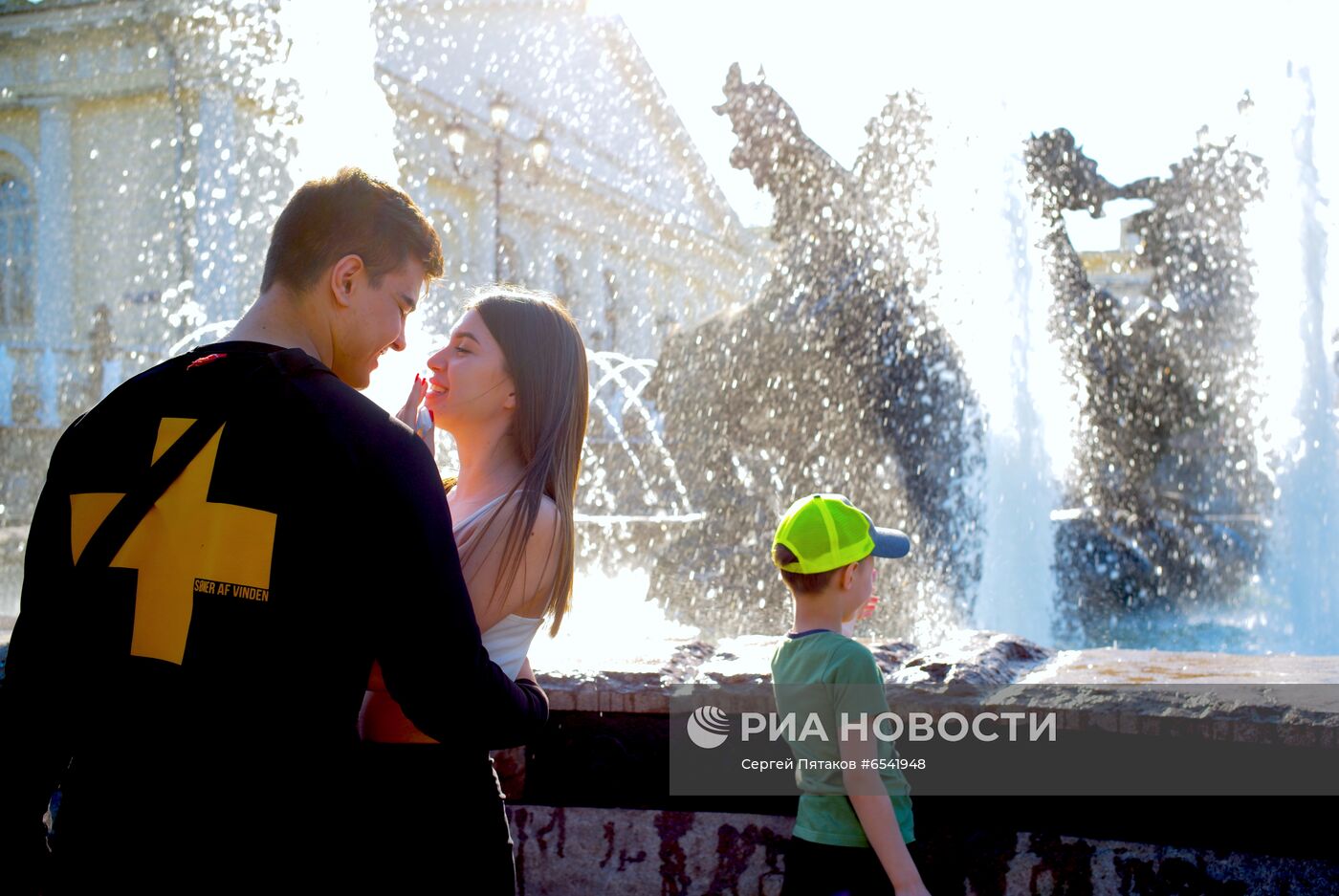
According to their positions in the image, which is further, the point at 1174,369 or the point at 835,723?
the point at 1174,369

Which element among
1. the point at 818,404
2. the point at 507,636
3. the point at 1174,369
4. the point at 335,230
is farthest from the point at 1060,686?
the point at 1174,369

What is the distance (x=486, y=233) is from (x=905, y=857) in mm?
25254

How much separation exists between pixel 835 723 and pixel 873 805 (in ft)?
0.46

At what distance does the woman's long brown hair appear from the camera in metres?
1.71

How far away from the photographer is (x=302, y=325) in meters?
1.44

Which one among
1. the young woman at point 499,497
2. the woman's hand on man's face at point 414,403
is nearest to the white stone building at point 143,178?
the woman's hand on man's face at point 414,403

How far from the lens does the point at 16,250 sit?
2022 centimetres

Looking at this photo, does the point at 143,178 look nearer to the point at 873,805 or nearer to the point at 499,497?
the point at 499,497

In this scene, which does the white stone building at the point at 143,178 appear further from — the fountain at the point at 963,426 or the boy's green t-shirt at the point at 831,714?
the boy's green t-shirt at the point at 831,714

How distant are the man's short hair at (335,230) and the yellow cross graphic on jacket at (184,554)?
319 mm

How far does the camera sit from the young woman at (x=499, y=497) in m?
1.50

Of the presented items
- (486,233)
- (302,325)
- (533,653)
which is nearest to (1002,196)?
(533,653)

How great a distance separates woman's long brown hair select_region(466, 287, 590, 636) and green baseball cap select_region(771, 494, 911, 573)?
449 millimetres

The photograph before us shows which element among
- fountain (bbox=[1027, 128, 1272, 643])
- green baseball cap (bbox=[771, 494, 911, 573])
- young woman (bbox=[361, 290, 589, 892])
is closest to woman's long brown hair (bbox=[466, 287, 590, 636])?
Result: young woman (bbox=[361, 290, 589, 892])
